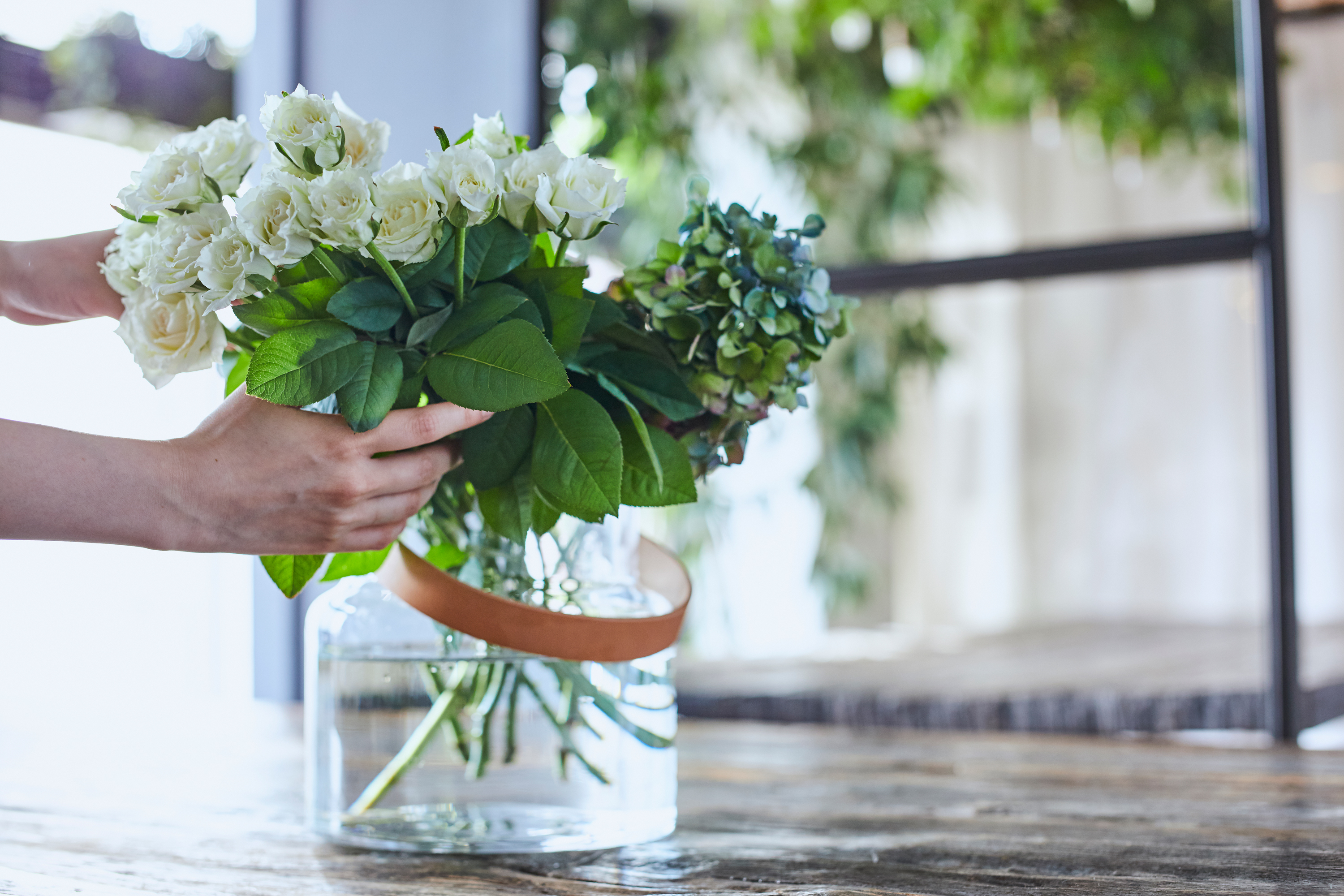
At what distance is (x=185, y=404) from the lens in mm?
2297

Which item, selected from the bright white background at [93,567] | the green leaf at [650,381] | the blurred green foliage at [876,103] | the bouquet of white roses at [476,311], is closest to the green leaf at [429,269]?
the bouquet of white roses at [476,311]

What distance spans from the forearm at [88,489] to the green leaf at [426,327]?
0.13 m

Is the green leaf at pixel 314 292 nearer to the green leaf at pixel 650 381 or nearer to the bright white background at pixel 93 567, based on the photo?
the green leaf at pixel 650 381

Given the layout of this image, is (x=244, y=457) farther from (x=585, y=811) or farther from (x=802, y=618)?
(x=802, y=618)

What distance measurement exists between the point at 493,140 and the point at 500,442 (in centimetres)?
17

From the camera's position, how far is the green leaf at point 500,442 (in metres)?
0.65

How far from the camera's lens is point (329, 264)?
607 millimetres

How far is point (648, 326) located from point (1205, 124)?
375 centimetres

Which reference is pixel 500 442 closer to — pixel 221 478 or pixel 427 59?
pixel 221 478

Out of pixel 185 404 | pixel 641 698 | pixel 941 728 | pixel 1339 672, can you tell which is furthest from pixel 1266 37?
pixel 185 404

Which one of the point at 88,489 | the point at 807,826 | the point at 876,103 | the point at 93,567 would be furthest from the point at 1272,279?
the point at 876,103

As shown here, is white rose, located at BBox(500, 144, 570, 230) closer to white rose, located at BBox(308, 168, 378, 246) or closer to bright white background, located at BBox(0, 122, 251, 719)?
white rose, located at BBox(308, 168, 378, 246)

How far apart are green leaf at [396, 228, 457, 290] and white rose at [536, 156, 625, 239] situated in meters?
0.05

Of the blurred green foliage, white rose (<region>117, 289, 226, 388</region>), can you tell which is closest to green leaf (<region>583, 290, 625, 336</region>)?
white rose (<region>117, 289, 226, 388</region>)
